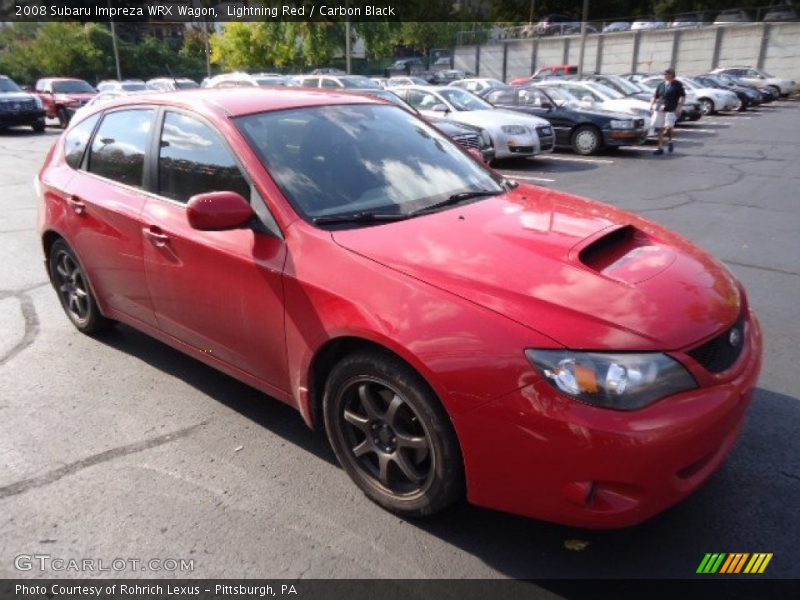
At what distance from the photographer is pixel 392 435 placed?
2639 mm

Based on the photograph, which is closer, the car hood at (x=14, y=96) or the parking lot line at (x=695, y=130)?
the parking lot line at (x=695, y=130)

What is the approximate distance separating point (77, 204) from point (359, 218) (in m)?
2.23

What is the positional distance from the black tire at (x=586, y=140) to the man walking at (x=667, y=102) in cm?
141

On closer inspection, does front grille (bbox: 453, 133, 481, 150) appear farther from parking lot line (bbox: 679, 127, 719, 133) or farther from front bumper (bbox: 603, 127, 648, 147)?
parking lot line (bbox: 679, 127, 719, 133)

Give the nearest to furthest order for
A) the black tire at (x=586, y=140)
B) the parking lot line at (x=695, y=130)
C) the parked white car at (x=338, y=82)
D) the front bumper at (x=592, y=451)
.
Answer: the front bumper at (x=592, y=451), the black tire at (x=586, y=140), the parked white car at (x=338, y=82), the parking lot line at (x=695, y=130)

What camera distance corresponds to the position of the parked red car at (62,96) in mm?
23125

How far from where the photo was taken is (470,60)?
49.5 meters

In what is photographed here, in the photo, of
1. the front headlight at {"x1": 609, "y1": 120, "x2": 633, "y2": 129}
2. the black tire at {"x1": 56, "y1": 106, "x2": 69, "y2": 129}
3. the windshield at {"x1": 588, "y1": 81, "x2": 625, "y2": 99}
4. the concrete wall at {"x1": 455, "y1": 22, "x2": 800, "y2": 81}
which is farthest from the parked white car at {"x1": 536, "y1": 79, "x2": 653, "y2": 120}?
the concrete wall at {"x1": 455, "y1": 22, "x2": 800, "y2": 81}

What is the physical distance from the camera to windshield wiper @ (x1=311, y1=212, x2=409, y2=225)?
285cm

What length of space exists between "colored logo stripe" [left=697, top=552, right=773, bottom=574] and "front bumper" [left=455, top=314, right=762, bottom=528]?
0.36 m

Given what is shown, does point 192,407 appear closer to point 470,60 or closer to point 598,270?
point 598,270

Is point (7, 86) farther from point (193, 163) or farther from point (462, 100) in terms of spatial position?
point (193, 163)

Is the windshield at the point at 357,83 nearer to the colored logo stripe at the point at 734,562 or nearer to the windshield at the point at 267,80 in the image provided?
the windshield at the point at 267,80

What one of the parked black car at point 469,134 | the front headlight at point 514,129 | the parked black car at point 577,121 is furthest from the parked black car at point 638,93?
the parked black car at point 469,134
